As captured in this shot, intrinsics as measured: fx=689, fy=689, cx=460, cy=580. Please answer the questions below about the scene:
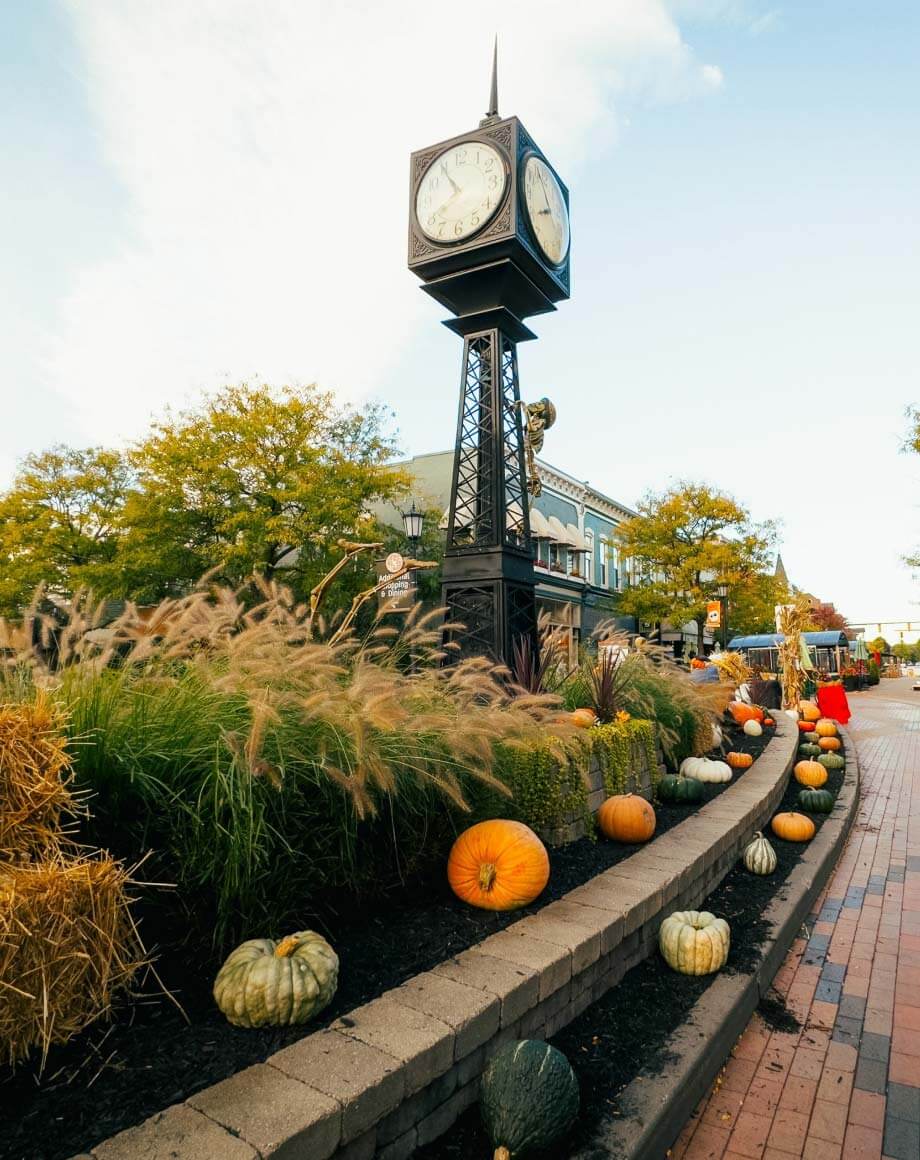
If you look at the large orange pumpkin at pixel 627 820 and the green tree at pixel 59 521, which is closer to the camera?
the large orange pumpkin at pixel 627 820

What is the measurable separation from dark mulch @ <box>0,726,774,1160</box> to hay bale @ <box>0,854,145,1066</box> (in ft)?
0.34

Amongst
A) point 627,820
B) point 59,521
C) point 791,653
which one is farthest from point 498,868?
point 59,521

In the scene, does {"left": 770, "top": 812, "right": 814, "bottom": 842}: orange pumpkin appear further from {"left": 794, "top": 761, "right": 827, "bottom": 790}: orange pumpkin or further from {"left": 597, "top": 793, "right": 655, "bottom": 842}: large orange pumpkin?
{"left": 794, "top": 761, "right": 827, "bottom": 790}: orange pumpkin

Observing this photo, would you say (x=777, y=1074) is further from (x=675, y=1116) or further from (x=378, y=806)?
(x=378, y=806)

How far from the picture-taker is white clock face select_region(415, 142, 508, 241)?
8320 millimetres

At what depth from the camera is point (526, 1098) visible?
1.96 m

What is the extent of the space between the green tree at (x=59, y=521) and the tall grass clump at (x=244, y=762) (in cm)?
1934

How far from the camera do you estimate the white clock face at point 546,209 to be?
850 centimetres

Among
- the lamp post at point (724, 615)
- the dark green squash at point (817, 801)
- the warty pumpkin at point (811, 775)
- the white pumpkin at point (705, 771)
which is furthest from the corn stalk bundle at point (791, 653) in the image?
the white pumpkin at point (705, 771)

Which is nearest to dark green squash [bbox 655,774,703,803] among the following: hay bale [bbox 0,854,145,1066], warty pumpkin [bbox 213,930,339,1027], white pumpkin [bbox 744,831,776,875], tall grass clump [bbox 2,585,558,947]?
white pumpkin [bbox 744,831,776,875]

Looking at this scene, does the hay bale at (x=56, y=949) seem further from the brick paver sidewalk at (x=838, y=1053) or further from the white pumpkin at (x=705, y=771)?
the white pumpkin at (x=705, y=771)

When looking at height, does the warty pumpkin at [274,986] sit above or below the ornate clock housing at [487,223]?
below

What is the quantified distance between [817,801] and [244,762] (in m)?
6.21

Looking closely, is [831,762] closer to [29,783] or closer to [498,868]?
[498,868]
